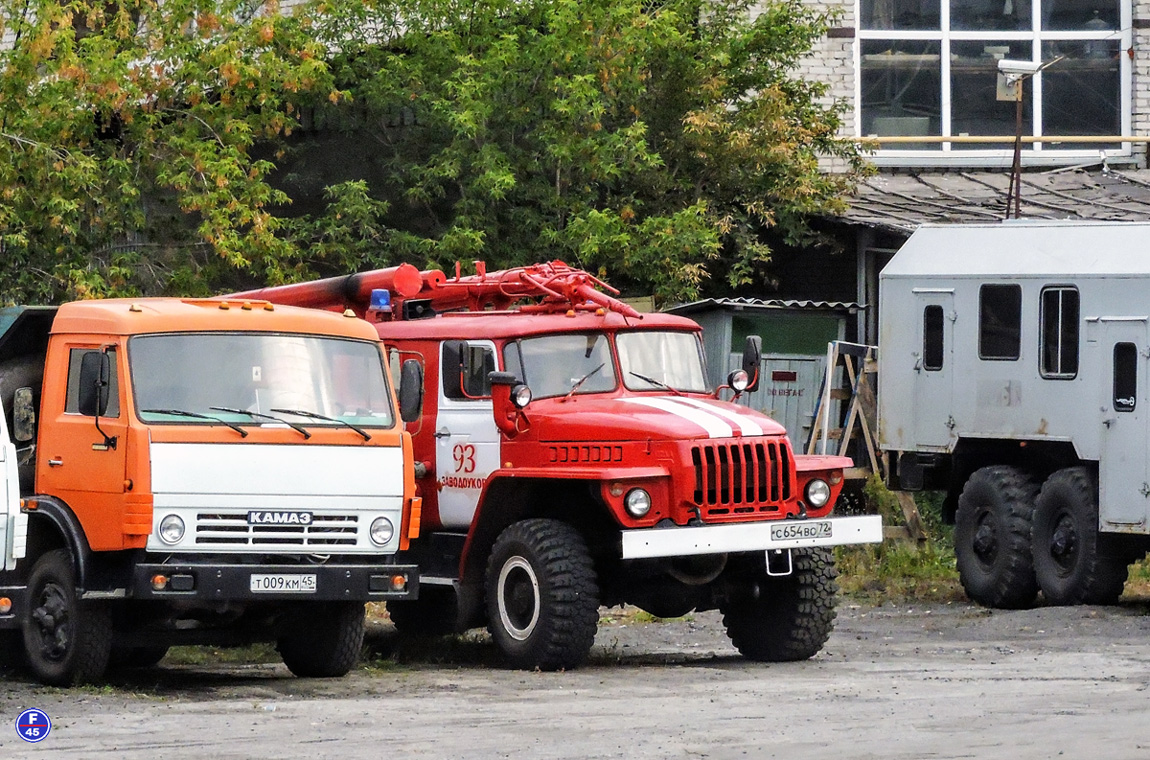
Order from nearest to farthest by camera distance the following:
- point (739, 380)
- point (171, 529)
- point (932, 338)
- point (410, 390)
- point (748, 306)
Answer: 1. point (171, 529)
2. point (410, 390)
3. point (739, 380)
4. point (932, 338)
5. point (748, 306)

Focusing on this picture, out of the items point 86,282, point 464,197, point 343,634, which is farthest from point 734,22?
point 343,634

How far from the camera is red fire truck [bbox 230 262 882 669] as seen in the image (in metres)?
12.3

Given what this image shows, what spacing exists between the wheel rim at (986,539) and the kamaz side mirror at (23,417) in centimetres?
801

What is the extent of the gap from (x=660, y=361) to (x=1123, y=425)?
157 inches

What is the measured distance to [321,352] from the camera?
1199 centimetres

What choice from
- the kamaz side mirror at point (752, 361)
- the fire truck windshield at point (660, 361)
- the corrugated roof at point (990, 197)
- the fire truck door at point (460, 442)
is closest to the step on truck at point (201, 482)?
the fire truck door at point (460, 442)

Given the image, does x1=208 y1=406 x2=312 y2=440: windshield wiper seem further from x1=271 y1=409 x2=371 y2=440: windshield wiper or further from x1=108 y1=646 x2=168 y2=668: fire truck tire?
x1=108 y1=646 x2=168 y2=668: fire truck tire

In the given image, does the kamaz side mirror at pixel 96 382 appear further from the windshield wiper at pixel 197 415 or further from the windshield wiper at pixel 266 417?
the windshield wiper at pixel 266 417

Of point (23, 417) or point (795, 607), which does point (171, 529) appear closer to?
point (23, 417)

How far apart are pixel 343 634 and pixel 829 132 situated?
37.4ft

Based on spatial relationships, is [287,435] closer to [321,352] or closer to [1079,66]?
[321,352]

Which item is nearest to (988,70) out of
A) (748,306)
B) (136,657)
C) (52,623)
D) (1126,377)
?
(748,306)

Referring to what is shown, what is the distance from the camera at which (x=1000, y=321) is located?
1647 cm

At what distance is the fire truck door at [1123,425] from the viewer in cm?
1510
